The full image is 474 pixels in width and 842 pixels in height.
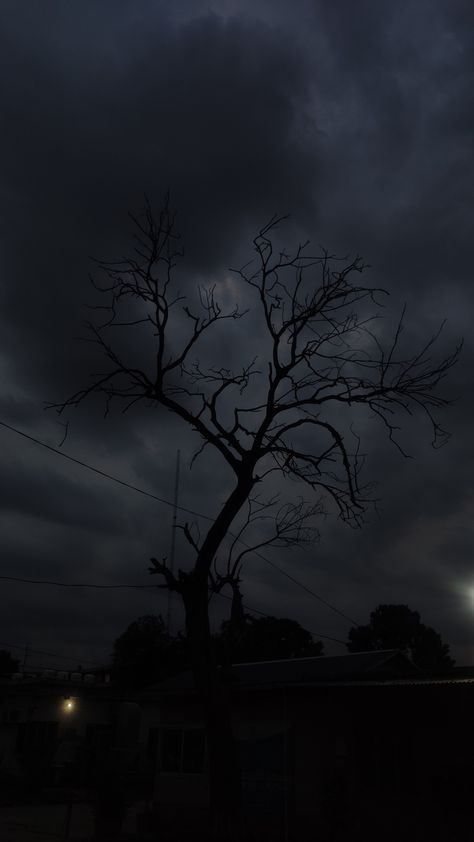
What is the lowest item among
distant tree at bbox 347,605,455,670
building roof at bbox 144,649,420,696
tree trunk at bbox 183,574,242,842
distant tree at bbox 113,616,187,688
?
tree trunk at bbox 183,574,242,842

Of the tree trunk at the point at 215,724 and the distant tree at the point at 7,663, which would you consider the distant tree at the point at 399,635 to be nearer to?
the distant tree at the point at 7,663

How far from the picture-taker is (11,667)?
57.2 meters

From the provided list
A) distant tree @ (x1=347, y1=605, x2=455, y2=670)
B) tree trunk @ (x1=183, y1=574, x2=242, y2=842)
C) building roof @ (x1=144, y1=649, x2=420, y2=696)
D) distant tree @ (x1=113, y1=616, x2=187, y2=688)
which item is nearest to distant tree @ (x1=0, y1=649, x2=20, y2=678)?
distant tree @ (x1=113, y1=616, x2=187, y2=688)

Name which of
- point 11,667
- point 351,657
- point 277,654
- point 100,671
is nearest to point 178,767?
point 351,657

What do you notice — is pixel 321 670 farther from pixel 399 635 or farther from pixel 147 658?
pixel 399 635

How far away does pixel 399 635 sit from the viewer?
2008 inches

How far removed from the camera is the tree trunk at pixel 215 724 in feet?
32.4

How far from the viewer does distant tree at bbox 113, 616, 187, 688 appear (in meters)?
41.7

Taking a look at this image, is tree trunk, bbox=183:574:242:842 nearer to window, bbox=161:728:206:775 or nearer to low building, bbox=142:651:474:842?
low building, bbox=142:651:474:842

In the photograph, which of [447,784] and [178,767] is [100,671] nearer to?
[178,767]

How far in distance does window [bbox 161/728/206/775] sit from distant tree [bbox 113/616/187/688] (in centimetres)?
2101

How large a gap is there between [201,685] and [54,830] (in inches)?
333

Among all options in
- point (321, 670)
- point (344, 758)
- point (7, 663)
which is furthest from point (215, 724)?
point (7, 663)

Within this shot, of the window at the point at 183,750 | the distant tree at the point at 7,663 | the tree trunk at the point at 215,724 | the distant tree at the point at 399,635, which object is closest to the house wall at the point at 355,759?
the window at the point at 183,750
